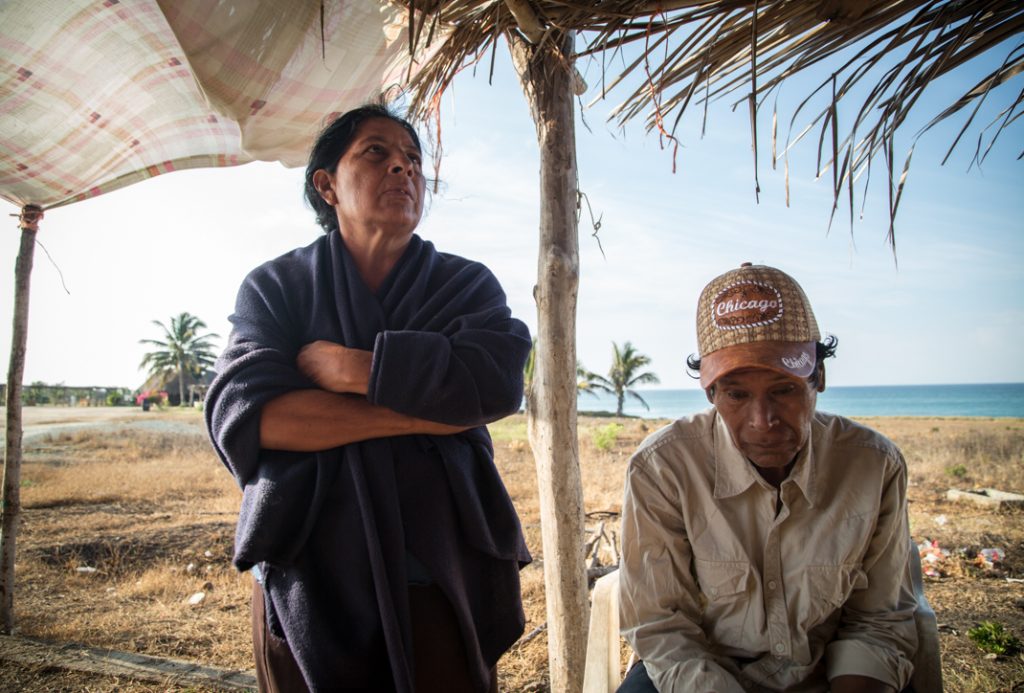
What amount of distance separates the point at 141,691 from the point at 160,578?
2745mm

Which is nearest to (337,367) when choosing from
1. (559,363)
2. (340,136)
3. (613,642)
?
(340,136)

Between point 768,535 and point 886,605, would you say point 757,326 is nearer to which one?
point 768,535

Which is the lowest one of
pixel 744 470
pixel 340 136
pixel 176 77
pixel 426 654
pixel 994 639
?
pixel 994 639

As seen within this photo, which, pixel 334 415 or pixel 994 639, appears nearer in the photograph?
pixel 334 415

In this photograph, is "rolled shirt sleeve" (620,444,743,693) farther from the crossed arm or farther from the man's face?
the crossed arm

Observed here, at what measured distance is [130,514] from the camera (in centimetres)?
Answer: 903

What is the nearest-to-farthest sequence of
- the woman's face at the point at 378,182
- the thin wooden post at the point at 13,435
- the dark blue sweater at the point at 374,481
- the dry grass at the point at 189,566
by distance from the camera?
the dark blue sweater at the point at 374,481 → the woman's face at the point at 378,182 → the dry grass at the point at 189,566 → the thin wooden post at the point at 13,435

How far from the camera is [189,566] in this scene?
612cm

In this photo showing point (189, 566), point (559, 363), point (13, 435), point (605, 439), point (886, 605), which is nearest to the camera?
point (886, 605)

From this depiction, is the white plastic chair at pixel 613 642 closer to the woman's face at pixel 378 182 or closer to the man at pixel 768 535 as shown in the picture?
the man at pixel 768 535

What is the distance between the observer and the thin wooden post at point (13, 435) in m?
3.97

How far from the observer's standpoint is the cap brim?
1.59 m

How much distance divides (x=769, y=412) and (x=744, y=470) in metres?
0.19

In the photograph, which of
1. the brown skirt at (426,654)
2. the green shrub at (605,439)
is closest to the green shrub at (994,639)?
the brown skirt at (426,654)
